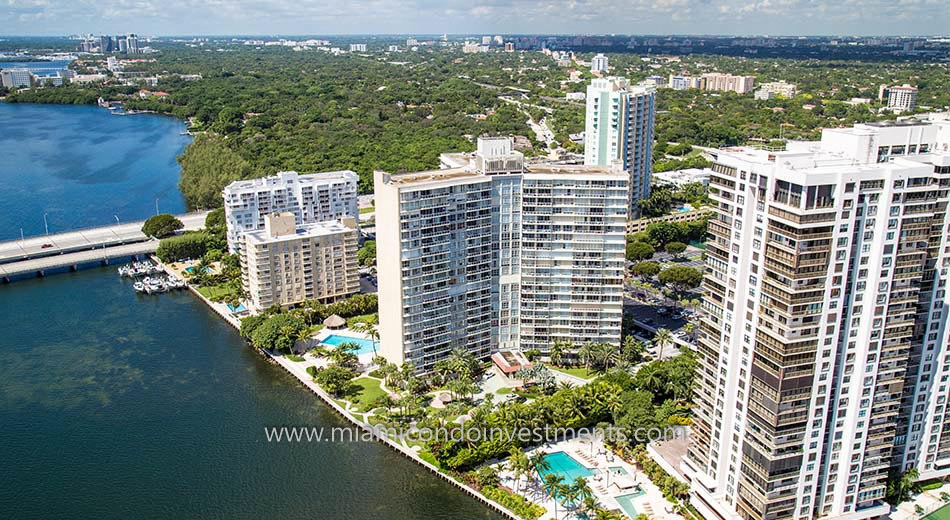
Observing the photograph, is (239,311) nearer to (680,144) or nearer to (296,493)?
(296,493)

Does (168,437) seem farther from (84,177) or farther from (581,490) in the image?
(84,177)

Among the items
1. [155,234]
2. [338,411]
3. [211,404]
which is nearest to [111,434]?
[211,404]

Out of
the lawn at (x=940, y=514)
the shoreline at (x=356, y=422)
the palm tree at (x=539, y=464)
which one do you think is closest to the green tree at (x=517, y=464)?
the palm tree at (x=539, y=464)

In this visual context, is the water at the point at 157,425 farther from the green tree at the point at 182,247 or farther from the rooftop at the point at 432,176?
the rooftop at the point at 432,176

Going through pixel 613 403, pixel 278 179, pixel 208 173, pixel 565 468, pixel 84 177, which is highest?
pixel 278 179

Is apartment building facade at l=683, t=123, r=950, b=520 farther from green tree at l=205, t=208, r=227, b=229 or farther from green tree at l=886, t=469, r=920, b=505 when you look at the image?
green tree at l=205, t=208, r=227, b=229

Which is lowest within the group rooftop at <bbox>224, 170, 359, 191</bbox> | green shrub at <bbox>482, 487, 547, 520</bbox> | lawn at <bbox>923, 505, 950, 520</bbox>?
green shrub at <bbox>482, 487, 547, 520</bbox>

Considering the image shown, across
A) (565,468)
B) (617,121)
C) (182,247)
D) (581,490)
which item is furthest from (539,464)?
(617,121)

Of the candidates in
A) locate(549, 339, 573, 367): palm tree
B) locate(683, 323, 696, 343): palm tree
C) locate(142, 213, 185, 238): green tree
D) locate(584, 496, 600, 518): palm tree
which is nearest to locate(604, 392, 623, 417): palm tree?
locate(584, 496, 600, 518): palm tree
